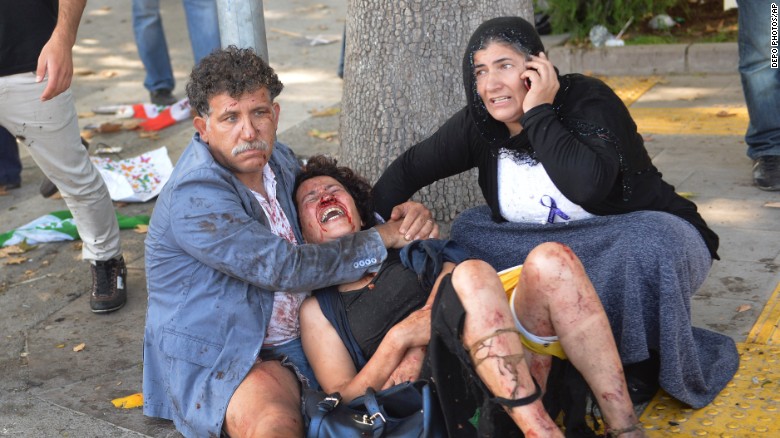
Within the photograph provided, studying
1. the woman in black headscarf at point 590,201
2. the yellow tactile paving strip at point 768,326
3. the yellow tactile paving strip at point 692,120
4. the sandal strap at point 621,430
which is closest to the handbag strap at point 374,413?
the sandal strap at point 621,430

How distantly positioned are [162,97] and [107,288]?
11.1 ft

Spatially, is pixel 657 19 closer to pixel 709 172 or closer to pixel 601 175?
pixel 709 172

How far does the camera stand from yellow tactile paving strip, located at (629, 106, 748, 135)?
6.28 m

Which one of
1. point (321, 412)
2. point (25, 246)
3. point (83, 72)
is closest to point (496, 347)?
point (321, 412)

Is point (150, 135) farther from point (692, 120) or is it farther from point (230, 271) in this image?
point (230, 271)

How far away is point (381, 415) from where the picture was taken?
301 centimetres

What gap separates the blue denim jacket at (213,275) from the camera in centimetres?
324

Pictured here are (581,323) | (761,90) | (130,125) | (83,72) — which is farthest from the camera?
(83,72)

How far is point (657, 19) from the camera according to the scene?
8031mm

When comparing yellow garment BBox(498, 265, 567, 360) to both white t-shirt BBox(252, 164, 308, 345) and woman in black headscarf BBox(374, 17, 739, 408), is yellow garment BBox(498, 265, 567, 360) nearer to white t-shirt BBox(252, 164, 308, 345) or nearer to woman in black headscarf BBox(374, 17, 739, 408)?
woman in black headscarf BBox(374, 17, 739, 408)

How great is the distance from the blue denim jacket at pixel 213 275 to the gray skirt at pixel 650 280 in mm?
715

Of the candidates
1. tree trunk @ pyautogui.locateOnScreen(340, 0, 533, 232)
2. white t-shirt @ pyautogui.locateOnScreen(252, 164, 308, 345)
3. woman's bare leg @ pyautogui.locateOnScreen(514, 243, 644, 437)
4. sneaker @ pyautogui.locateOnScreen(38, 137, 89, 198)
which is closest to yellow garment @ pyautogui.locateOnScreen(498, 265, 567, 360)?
woman's bare leg @ pyautogui.locateOnScreen(514, 243, 644, 437)

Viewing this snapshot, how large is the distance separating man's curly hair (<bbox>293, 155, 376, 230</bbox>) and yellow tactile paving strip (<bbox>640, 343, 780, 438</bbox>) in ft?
4.12

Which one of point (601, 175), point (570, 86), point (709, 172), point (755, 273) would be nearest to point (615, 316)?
point (601, 175)
